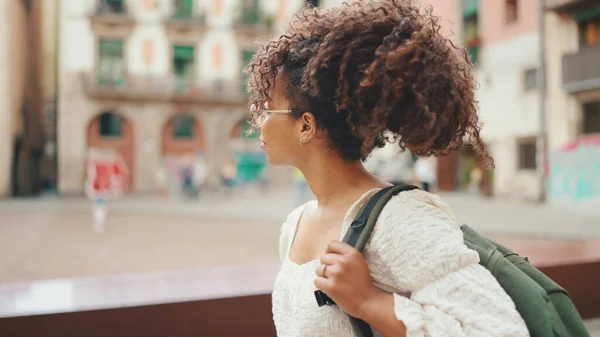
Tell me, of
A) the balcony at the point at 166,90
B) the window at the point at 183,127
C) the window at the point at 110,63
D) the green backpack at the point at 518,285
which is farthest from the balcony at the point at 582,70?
the window at the point at 183,127

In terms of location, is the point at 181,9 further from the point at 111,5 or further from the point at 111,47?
the point at 111,47

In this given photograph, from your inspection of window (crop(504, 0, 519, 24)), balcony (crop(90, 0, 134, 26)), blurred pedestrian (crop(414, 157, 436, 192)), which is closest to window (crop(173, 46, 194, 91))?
balcony (crop(90, 0, 134, 26))

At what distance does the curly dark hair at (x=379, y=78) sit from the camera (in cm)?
74

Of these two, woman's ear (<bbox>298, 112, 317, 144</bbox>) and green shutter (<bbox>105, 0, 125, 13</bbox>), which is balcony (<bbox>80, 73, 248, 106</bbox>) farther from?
woman's ear (<bbox>298, 112, 317, 144</bbox>)

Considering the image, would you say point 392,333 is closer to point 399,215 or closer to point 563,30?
point 399,215

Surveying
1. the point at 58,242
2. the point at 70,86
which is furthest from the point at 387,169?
the point at 70,86

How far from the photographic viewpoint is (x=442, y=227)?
72 centimetres

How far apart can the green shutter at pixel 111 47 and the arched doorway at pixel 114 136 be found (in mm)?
1677

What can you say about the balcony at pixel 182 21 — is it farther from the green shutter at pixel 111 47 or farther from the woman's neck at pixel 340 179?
the woman's neck at pixel 340 179

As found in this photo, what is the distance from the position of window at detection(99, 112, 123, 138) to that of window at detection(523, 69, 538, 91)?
25.9 ft

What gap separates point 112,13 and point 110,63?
804 millimetres

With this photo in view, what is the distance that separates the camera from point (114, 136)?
11.9 metres

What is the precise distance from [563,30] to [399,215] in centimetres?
806

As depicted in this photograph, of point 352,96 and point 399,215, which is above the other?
point 352,96
